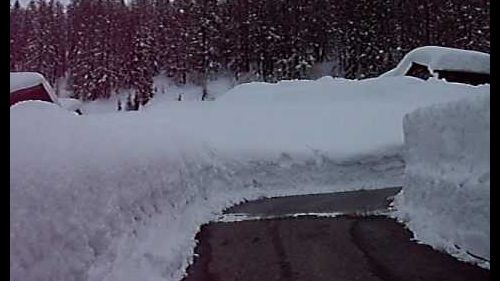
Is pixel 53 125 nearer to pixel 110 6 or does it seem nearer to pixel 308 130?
pixel 308 130

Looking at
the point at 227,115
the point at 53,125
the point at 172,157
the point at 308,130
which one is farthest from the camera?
the point at 227,115

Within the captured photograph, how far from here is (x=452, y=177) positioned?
263 inches

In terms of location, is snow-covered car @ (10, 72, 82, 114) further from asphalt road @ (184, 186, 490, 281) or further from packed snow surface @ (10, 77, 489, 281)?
asphalt road @ (184, 186, 490, 281)

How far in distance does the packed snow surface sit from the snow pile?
886 mm

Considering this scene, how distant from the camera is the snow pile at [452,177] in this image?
5.83 metres

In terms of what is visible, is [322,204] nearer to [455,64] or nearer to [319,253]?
[319,253]

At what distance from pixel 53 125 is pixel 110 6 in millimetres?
43231

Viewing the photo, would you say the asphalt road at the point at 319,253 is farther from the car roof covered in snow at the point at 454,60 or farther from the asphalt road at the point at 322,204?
the car roof covered in snow at the point at 454,60

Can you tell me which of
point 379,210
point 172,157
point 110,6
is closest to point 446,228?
point 379,210

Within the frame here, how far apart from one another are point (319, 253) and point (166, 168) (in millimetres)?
3068

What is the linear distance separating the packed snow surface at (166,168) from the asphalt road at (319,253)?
0.41 metres

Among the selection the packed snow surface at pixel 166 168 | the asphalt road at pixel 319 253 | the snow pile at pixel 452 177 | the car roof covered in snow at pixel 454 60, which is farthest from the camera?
the car roof covered in snow at pixel 454 60

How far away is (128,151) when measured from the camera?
700 cm

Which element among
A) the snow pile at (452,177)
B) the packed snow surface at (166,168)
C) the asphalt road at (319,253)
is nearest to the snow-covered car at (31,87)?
the packed snow surface at (166,168)
